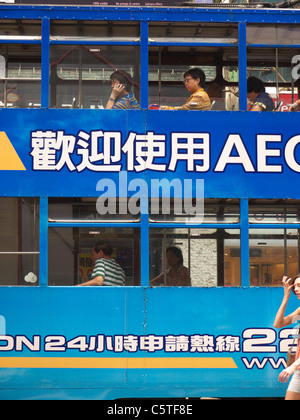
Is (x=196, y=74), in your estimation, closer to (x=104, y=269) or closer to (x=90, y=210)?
(x=90, y=210)

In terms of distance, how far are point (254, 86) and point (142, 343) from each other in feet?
9.71

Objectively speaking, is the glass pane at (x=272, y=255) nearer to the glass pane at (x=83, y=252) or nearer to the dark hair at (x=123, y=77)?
the glass pane at (x=83, y=252)

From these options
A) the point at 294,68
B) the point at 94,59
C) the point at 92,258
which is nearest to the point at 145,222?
the point at 92,258

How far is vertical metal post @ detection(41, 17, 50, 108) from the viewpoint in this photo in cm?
611

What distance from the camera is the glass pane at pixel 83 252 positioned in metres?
5.98

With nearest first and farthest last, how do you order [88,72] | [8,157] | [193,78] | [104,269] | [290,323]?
1. [290,323]
2. [104,269]
3. [8,157]
4. [88,72]
5. [193,78]

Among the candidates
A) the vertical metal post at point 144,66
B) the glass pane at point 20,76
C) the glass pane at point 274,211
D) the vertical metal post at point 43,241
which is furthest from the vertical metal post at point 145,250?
the glass pane at point 20,76

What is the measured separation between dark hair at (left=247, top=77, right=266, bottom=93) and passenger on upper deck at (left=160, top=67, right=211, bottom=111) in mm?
466

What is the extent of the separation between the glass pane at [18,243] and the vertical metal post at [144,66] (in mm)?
1548

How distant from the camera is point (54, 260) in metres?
5.99

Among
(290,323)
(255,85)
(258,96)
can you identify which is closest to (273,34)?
(255,85)

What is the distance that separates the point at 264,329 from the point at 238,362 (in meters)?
0.43

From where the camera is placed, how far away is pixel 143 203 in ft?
20.0

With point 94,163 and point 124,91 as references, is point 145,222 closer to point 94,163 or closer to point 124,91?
point 94,163
